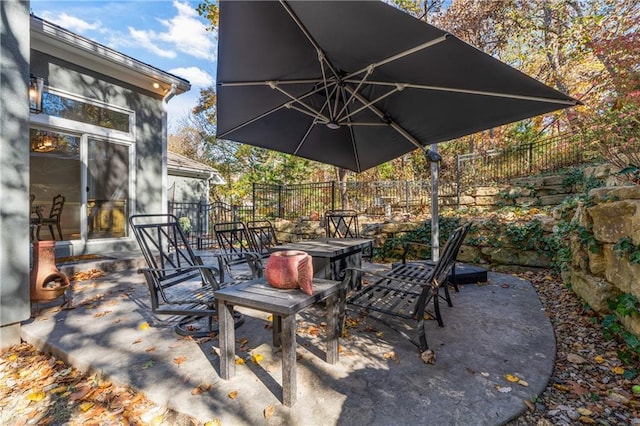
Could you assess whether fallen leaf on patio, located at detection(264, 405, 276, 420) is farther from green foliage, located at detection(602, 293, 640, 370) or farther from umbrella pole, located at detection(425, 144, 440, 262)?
umbrella pole, located at detection(425, 144, 440, 262)

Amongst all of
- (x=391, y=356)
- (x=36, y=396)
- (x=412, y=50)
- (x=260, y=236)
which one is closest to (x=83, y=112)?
(x=260, y=236)

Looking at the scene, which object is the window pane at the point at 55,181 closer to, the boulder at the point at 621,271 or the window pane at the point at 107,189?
the window pane at the point at 107,189

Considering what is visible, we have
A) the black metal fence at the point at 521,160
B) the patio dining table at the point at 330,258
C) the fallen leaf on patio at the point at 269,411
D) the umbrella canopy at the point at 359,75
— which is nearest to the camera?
the fallen leaf on patio at the point at 269,411

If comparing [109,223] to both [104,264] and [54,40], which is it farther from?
[54,40]

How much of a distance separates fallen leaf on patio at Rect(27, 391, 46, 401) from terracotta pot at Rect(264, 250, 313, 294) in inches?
64.4

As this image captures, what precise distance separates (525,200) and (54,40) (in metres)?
9.16

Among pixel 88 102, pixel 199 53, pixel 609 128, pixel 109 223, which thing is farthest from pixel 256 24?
pixel 199 53

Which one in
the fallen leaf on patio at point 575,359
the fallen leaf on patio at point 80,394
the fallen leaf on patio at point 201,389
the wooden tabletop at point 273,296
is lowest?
the fallen leaf on patio at point 80,394

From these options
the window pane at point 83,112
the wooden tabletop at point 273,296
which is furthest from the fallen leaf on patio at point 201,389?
the window pane at point 83,112

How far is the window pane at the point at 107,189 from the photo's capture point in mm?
5402

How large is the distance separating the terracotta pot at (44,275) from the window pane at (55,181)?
2.64 metres

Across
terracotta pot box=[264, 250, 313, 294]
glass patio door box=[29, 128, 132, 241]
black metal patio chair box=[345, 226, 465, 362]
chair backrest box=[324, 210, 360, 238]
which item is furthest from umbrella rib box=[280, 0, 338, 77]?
glass patio door box=[29, 128, 132, 241]

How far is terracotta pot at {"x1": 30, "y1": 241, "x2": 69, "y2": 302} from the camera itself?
3.00 metres

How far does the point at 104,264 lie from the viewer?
4.68 m
